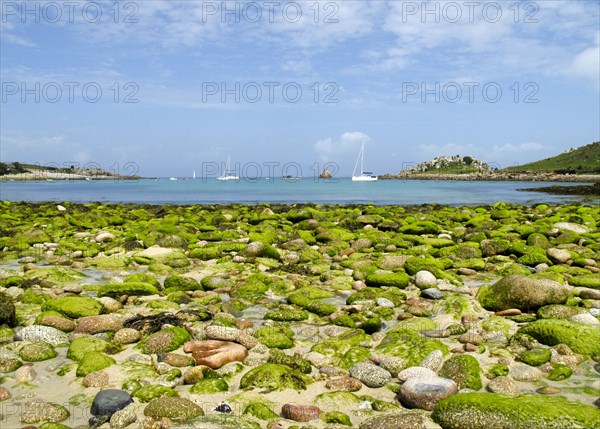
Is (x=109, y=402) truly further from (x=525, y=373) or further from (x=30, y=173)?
(x=30, y=173)

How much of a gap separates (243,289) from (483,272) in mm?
6036

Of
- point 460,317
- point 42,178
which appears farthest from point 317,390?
point 42,178

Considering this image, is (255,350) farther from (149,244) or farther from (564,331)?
(149,244)

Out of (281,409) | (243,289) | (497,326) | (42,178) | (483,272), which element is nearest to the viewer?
(281,409)

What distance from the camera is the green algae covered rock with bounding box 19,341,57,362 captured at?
636 cm

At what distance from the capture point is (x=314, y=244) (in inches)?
635

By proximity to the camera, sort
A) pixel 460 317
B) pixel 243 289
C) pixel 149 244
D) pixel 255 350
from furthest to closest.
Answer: pixel 149 244 → pixel 243 289 → pixel 460 317 → pixel 255 350

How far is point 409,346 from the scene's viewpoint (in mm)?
6562

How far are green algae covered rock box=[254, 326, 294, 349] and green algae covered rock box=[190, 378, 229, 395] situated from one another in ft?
4.47

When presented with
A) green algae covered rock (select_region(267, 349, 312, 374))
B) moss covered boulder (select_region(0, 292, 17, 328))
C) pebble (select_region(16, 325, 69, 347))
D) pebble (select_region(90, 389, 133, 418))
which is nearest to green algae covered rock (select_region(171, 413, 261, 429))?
pebble (select_region(90, 389, 133, 418))

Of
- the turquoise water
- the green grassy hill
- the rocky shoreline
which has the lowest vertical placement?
the turquoise water

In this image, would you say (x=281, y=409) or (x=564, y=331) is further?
(x=564, y=331)

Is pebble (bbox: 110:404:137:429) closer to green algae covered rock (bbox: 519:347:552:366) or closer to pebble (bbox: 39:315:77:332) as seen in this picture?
pebble (bbox: 39:315:77:332)

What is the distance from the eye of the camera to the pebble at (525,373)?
5762 mm
